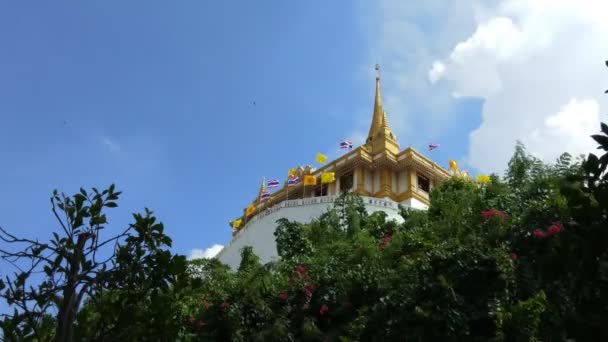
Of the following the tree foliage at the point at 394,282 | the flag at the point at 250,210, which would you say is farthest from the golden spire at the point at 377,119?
the tree foliage at the point at 394,282

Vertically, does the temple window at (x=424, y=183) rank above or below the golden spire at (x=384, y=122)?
below

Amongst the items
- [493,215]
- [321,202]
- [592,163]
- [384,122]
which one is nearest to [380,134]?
[384,122]

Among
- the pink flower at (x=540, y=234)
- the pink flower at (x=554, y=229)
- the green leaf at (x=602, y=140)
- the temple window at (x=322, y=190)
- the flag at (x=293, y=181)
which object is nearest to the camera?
the green leaf at (x=602, y=140)

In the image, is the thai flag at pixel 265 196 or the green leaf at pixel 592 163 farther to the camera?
the thai flag at pixel 265 196

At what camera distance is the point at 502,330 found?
349 inches

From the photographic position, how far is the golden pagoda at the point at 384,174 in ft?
102

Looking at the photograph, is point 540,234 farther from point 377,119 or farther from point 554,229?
point 377,119

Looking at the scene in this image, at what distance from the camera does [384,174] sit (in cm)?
3191

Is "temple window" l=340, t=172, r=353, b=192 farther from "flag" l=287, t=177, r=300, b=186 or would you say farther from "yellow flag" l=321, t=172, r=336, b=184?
"flag" l=287, t=177, r=300, b=186

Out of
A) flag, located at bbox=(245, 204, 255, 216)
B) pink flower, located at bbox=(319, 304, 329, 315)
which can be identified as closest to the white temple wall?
flag, located at bbox=(245, 204, 255, 216)

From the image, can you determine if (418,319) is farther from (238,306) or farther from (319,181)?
(319,181)

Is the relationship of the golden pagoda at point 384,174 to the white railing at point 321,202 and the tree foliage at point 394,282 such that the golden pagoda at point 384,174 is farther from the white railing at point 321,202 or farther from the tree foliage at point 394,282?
the tree foliage at point 394,282

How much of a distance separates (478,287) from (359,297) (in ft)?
7.60

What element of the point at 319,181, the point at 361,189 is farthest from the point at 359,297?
the point at 319,181
